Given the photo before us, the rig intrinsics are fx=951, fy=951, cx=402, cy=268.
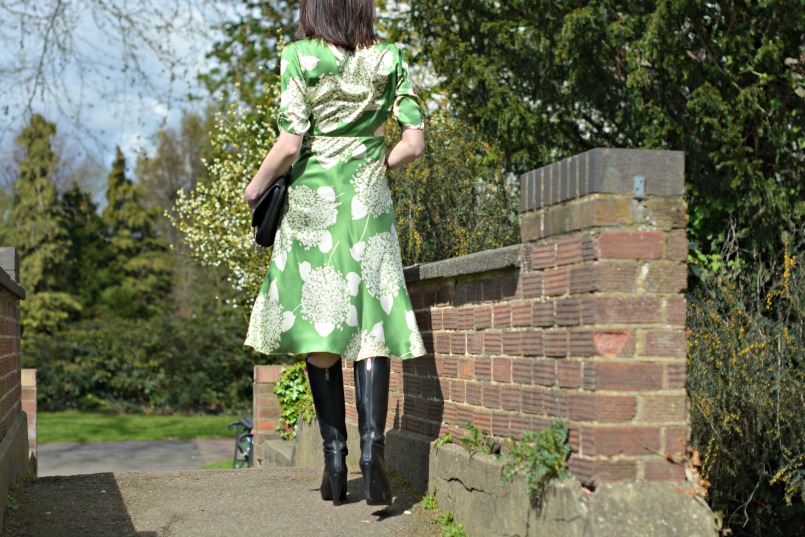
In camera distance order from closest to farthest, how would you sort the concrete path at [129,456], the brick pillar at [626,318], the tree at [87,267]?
the brick pillar at [626,318] < the concrete path at [129,456] < the tree at [87,267]

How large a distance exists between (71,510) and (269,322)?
→ 4.25ft

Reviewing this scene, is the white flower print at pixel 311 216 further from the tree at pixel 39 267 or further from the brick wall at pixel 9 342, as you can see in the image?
the tree at pixel 39 267

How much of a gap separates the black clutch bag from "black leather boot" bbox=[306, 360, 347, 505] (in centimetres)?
58

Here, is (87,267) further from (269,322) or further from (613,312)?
(613,312)

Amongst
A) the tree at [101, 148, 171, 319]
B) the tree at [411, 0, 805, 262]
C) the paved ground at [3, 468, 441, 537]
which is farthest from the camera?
the tree at [101, 148, 171, 319]

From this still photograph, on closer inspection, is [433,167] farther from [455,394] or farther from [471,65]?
[455,394]

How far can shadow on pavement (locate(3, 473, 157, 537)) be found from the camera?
12.6ft

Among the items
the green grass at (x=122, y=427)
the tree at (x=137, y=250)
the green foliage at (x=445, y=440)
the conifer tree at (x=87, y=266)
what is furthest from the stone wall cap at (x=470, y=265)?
the conifer tree at (x=87, y=266)

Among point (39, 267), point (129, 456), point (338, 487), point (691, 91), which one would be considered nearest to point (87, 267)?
point (39, 267)

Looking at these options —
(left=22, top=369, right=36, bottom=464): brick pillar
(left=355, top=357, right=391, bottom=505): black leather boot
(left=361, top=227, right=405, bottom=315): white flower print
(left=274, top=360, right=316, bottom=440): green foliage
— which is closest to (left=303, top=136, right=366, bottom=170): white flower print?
(left=361, top=227, right=405, bottom=315): white flower print

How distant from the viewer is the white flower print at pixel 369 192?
12.8ft

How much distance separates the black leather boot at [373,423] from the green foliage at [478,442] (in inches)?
13.4

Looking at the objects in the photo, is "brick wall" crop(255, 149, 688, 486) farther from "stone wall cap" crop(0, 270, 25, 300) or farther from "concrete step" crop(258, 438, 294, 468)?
"concrete step" crop(258, 438, 294, 468)

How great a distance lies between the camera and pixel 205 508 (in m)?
4.13
